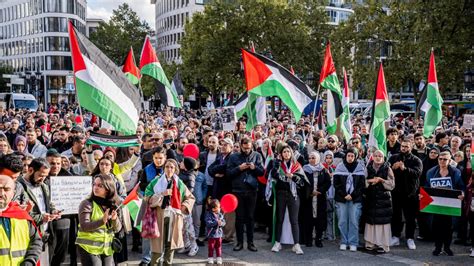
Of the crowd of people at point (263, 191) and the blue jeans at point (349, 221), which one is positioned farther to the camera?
the blue jeans at point (349, 221)

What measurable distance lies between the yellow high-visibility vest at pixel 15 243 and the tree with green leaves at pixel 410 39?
2741 cm

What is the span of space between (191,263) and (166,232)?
1485 mm

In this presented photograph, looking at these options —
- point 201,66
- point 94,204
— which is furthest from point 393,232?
point 201,66

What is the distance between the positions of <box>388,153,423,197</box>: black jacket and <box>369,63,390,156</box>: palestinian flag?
2.19 ft

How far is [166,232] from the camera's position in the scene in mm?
7473

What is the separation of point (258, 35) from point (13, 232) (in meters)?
37.5

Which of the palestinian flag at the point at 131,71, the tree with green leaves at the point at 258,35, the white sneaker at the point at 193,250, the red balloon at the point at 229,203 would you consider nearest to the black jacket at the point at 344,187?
the red balloon at the point at 229,203

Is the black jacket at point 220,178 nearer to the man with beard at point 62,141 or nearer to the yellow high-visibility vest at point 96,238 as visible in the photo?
the man with beard at point 62,141

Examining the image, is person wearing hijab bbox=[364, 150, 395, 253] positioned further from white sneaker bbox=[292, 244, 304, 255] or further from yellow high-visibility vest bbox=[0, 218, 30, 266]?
yellow high-visibility vest bbox=[0, 218, 30, 266]

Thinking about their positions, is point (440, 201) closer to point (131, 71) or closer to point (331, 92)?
point (331, 92)

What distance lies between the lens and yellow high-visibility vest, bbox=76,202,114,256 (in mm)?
5883

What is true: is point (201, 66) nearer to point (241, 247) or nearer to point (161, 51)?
point (241, 247)

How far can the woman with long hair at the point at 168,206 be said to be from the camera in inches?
289

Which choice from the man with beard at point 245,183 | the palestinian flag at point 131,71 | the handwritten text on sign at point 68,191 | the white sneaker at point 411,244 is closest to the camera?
the handwritten text on sign at point 68,191
